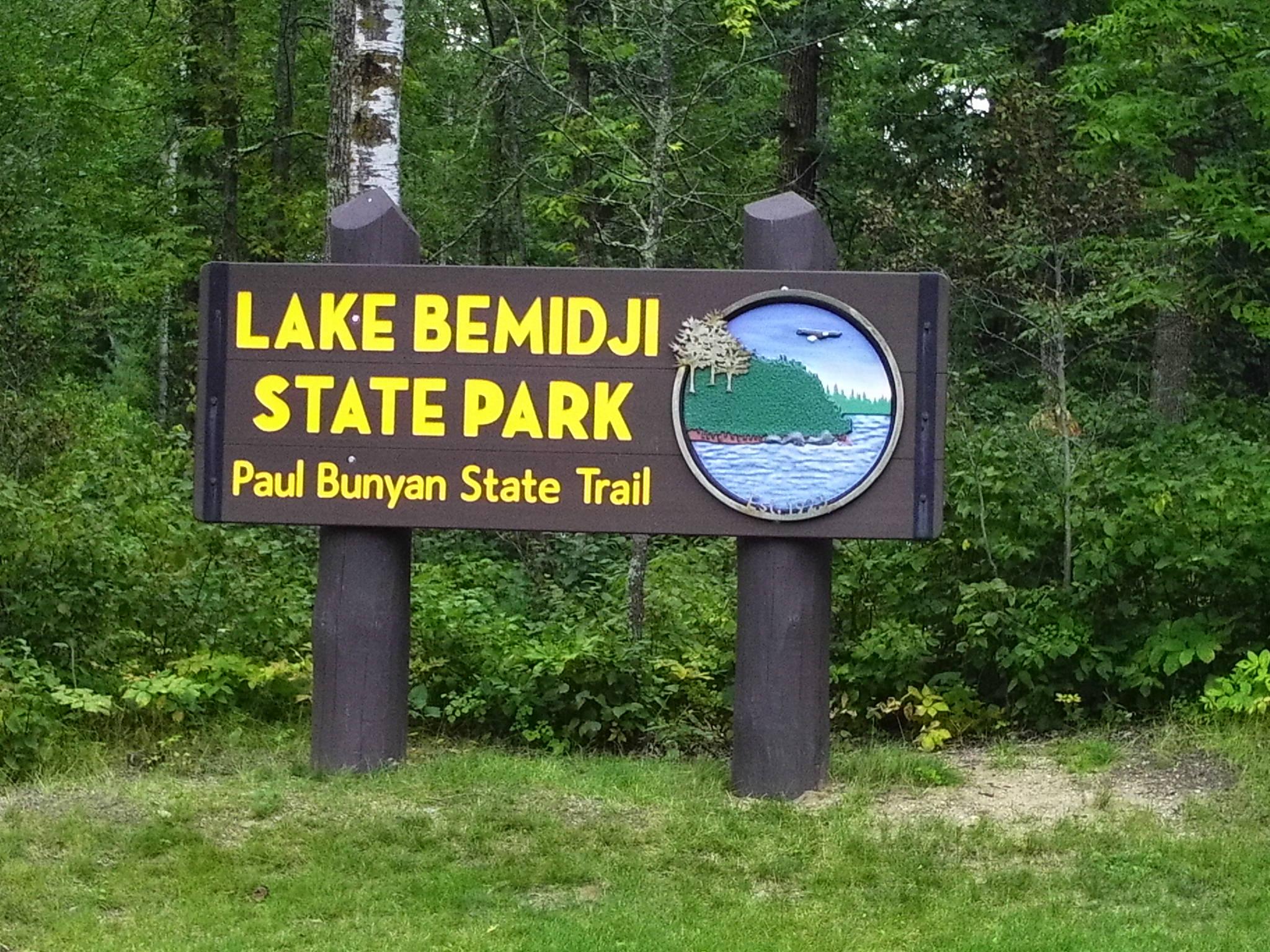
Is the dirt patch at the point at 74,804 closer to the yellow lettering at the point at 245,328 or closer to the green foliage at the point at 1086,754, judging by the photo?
the yellow lettering at the point at 245,328

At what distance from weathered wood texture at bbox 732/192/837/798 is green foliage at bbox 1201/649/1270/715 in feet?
6.65

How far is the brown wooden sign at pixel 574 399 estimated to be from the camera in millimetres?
6156

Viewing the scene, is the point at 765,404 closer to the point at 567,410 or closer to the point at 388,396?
the point at 567,410

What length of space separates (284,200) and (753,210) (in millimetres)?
14089

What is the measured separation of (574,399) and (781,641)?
1339 mm

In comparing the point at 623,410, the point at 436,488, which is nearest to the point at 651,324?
the point at 623,410

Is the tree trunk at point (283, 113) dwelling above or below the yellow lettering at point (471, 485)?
above

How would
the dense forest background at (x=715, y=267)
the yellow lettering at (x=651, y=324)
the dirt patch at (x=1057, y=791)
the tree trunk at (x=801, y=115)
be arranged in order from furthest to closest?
the tree trunk at (x=801, y=115) → the dense forest background at (x=715, y=267) → the yellow lettering at (x=651, y=324) → the dirt patch at (x=1057, y=791)

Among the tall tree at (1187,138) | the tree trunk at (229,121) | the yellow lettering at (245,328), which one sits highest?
the tree trunk at (229,121)

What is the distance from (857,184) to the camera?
1959 cm

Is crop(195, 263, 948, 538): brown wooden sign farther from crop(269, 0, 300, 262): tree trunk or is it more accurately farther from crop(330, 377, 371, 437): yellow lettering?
crop(269, 0, 300, 262): tree trunk

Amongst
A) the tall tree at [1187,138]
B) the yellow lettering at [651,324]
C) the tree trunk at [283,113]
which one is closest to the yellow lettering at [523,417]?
the yellow lettering at [651,324]

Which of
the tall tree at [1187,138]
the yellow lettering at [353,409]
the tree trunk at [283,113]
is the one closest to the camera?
the yellow lettering at [353,409]

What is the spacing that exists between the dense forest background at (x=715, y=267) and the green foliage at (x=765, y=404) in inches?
73.4
